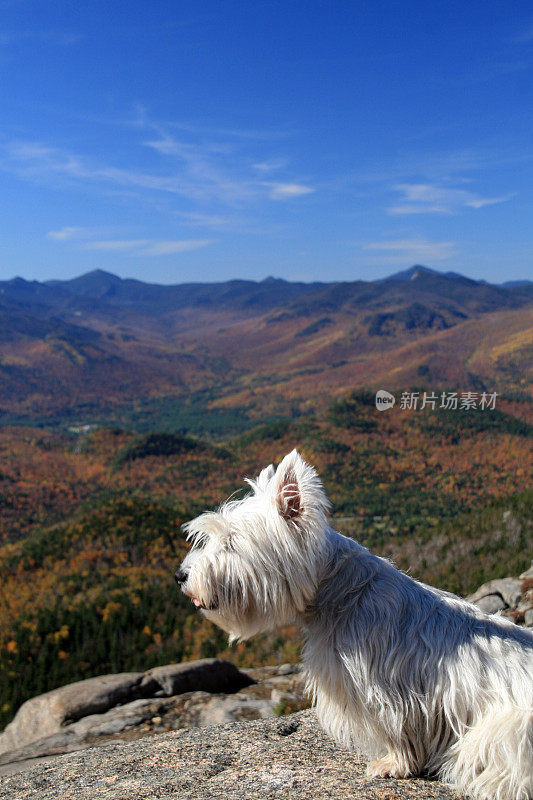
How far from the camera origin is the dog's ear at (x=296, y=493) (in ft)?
12.5

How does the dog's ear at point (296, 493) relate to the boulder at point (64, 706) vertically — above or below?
above

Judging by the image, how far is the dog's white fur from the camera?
12.1 feet

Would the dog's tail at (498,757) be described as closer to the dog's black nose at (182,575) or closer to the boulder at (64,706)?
the dog's black nose at (182,575)

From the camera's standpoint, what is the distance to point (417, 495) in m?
69.3

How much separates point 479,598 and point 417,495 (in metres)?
61.7

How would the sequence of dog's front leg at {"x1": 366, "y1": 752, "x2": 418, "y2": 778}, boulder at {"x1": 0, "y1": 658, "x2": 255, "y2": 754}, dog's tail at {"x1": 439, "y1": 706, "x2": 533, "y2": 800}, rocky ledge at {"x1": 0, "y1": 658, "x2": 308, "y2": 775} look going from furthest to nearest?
boulder at {"x1": 0, "y1": 658, "x2": 255, "y2": 754} < rocky ledge at {"x1": 0, "y1": 658, "x2": 308, "y2": 775} < dog's front leg at {"x1": 366, "y1": 752, "x2": 418, "y2": 778} < dog's tail at {"x1": 439, "y1": 706, "x2": 533, "y2": 800}

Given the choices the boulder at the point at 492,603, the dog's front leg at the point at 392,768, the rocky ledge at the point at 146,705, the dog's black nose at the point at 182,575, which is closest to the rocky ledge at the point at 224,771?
the dog's front leg at the point at 392,768

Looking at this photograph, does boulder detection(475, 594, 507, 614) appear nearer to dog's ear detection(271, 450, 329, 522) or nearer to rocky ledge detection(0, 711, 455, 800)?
rocky ledge detection(0, 711, 455, 800)

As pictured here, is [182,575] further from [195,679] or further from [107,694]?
[107,694]

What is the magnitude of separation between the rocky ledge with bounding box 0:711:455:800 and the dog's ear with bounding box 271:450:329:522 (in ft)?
6.31

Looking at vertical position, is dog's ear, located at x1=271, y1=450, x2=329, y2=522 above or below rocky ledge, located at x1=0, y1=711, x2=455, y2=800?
above

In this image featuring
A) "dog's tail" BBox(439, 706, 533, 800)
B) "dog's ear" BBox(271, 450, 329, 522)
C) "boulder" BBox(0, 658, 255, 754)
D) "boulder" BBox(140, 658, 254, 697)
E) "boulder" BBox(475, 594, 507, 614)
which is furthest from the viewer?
"boulder" BBox(475, 594, 507, 614)

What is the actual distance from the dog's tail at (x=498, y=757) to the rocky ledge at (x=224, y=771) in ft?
0.83

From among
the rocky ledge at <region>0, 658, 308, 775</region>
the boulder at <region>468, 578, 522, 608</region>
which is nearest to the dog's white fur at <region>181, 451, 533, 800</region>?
the rocky ledge at <region>0, 658, 308, 775</region>
